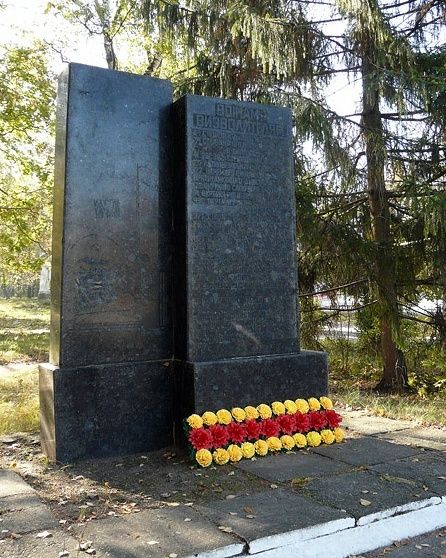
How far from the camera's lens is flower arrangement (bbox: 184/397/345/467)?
12.4 ft

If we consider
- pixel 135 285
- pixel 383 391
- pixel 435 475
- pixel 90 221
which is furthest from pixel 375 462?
pixel 383 391

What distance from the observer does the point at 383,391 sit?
810 cm

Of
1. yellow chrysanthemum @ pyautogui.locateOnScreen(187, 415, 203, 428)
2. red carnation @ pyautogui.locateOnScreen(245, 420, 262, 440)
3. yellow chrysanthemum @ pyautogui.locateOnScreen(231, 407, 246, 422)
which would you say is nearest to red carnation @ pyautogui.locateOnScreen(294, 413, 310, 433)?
red carnation @ pyautogui.locateOnScreen(245, 420, 262, 440)

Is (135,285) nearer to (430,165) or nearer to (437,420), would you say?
(437,420)

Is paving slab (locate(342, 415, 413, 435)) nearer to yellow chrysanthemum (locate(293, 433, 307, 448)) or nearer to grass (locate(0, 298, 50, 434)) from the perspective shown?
yellow chrysanthemum (locate(293, 433, 307, 448))

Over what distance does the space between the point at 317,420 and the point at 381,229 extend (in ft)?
13.6

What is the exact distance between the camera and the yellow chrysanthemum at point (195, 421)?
3838 mm

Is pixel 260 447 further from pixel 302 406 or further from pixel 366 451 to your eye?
pixel 366 451

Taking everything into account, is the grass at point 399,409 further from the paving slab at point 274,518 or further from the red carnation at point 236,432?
the paving slab at point 274,518

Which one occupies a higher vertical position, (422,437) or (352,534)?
(422,437)

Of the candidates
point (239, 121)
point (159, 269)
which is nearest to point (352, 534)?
point (159, 269)

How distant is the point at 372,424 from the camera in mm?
4953

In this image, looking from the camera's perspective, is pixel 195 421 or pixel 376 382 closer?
pixel 195 421

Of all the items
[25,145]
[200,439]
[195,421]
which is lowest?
[200,439]
